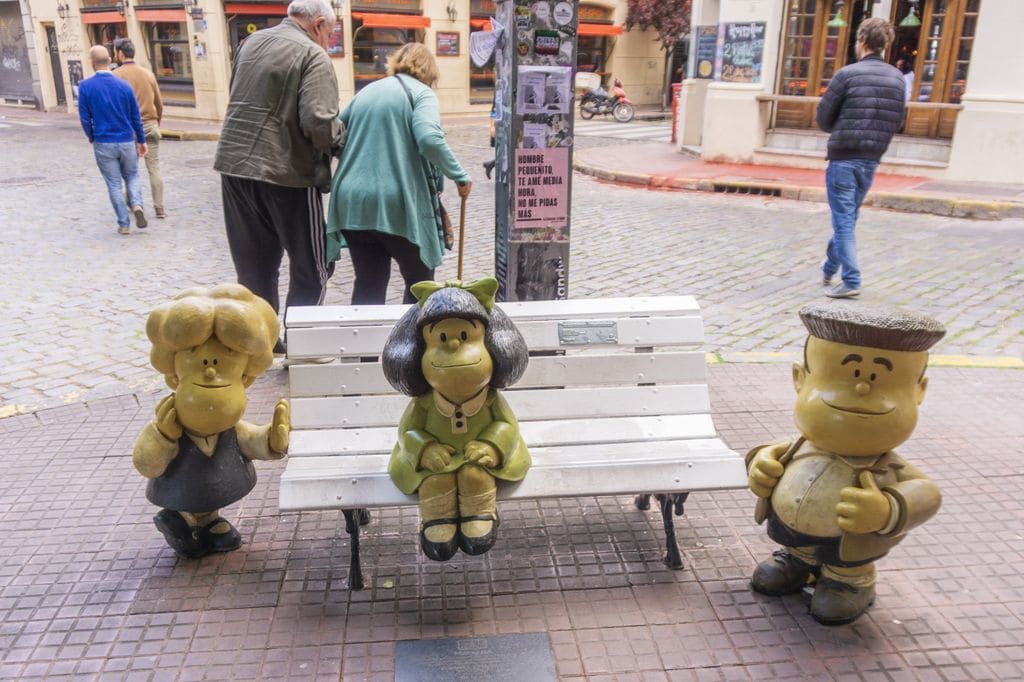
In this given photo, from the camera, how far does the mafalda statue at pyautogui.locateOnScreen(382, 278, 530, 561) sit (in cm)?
280

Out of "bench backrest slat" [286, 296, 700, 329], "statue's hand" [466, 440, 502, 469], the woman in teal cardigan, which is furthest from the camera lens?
the woman in teal cardigan

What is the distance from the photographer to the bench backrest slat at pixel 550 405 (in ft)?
11.0

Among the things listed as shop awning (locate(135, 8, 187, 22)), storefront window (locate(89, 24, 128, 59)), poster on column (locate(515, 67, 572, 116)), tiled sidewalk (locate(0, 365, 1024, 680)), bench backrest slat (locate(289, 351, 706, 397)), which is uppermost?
shop awning (locate(135, 8, 187, 22))

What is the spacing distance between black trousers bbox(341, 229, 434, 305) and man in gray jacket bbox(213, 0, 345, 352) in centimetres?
27

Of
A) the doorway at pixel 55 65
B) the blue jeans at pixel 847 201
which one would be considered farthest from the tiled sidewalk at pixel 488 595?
the doorway at pixel 55 65

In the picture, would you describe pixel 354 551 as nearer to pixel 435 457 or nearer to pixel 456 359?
pixel 435 457

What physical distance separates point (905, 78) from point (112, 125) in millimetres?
10334

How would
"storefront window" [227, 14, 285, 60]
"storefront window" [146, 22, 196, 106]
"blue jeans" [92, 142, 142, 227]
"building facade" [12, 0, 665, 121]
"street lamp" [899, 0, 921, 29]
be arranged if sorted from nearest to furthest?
"blue jeans" [92, 142, 142, 227] → "street lamp" [899, 0, 921, 29] → "building facade" [12, 0, 665, 121] → "storefront window" [227, 14, 285, 60] → "storefront window" [146, 22, 196, 106]

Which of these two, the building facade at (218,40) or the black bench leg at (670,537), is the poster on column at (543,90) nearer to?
the black bench leg at (670,537)

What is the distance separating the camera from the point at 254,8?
22.7 m

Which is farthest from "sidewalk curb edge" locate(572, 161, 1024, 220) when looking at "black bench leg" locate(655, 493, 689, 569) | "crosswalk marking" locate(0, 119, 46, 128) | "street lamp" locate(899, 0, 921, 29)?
"crosswalk marking" locate(0, 119, 46, 128)

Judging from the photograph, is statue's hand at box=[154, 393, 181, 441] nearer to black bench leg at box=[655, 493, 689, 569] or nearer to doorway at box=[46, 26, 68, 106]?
black bench leg at box=[655, 493, 689, 569]

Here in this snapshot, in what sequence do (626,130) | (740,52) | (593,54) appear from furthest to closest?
1. (593,54)
2. (626,130)
3. (740,52)

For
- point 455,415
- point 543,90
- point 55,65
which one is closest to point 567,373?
point 455,415
